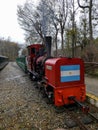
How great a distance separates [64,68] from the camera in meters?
5.88

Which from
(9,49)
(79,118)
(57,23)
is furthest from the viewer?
(9,49)

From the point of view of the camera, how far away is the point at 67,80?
6016 millimetres

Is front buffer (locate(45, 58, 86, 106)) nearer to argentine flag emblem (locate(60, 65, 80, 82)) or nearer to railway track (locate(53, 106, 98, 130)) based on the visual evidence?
argentine flag emblem (locate(60, 65, 80, 82))

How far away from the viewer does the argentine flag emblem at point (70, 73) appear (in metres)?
5.90

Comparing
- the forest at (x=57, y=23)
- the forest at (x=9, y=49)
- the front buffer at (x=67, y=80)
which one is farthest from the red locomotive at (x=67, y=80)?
the forest at (x=9, y=49)

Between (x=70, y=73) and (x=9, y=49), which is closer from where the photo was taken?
(x=70, y=73)

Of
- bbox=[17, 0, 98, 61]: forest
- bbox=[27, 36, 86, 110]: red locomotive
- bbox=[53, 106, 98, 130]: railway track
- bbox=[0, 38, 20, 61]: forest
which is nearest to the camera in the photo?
bbox=[53, 106, 98, 130]: railway track

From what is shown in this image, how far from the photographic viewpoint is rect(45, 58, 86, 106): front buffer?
19.2 feet

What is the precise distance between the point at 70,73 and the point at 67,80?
25cm

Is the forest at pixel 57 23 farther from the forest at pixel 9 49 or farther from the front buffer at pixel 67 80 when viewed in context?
the forest at pixel 9 49

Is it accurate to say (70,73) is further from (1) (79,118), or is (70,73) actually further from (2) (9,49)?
(2) (9,49)

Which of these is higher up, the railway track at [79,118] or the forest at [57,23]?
the forest at [57,23]

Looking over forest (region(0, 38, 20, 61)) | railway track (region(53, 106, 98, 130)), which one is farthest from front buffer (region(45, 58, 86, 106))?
forest (region(0, 38, 20, 61))

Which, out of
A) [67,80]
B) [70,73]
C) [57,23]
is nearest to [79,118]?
[67,80]
